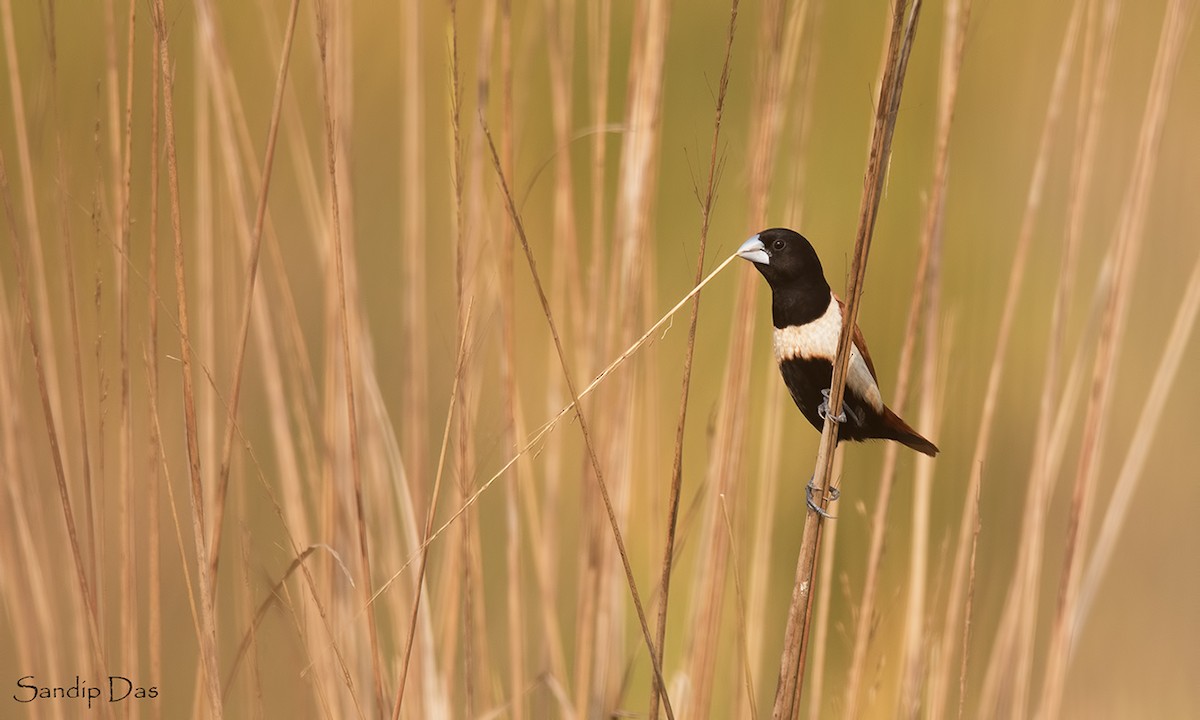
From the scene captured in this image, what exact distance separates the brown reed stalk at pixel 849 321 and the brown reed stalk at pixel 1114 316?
46cm

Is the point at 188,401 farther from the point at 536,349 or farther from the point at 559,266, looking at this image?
the point at 536,349

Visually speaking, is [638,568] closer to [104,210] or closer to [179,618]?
[179,618]

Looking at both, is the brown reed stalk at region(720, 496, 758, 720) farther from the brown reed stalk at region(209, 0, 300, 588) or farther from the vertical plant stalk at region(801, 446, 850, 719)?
the brown reed stalk at region(209, 0, 300, 588)

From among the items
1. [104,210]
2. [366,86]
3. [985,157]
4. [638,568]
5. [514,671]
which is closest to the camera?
[104,210]

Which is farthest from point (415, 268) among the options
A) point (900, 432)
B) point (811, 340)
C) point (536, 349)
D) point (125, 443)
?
point (536, 349)

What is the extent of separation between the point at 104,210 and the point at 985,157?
201 cm

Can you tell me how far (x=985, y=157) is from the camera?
2.54 m

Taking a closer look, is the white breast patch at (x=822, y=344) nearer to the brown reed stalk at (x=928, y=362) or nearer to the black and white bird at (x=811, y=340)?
the black and white bird at (x=811, y=340)

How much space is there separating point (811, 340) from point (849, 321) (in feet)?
1.23

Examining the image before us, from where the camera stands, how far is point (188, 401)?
1.01 m

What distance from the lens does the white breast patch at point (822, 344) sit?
1232 millimetres

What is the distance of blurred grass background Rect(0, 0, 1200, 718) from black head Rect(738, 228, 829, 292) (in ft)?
0.15

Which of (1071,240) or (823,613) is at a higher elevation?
(1071,240)

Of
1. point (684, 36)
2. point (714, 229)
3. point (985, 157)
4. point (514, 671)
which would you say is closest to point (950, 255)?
point (985, 157)
